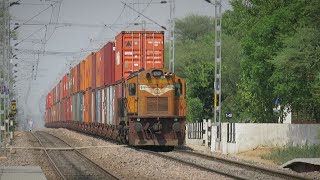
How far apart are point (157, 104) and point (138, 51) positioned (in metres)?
3.76

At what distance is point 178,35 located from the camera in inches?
5182

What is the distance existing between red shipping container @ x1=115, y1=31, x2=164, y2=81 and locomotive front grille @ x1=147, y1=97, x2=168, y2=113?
2.87m

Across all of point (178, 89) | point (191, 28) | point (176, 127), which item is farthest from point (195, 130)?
point (191, 28)

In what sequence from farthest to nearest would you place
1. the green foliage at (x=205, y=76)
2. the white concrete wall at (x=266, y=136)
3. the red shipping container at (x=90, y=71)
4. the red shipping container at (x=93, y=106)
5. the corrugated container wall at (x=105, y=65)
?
the green foliage at (x=205, y=76) < the red shipping container at (x=90, y=71) < the red shipping container at (x=93, y=106) < the corrugated container wall at (x=105, y=65) < the white concrete wall at (x=266, y=136)

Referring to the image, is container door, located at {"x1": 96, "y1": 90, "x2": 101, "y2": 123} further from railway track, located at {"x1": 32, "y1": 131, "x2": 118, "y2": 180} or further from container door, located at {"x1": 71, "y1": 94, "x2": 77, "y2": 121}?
container door, located at {"x1": 71, "y1": 94, "x2": 77, "y2": 121}

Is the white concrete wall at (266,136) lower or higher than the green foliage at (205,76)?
lower

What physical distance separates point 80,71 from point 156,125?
25.2 metres

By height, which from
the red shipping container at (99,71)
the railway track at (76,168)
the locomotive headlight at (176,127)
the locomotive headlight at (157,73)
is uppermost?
the red shipping container at (99,71)

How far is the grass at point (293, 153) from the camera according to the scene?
28.1 metres

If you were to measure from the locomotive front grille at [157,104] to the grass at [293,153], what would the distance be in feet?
16.9

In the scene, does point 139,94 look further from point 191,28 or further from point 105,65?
point 191,28

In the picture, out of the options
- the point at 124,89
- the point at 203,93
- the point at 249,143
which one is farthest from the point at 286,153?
the point at 203,93

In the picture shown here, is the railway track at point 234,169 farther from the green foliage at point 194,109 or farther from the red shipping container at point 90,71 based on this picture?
the green foliage at point 194,109

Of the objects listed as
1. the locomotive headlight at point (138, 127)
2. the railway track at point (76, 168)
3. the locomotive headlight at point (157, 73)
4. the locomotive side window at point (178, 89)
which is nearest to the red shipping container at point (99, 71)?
the railway track at point (76, 168)
